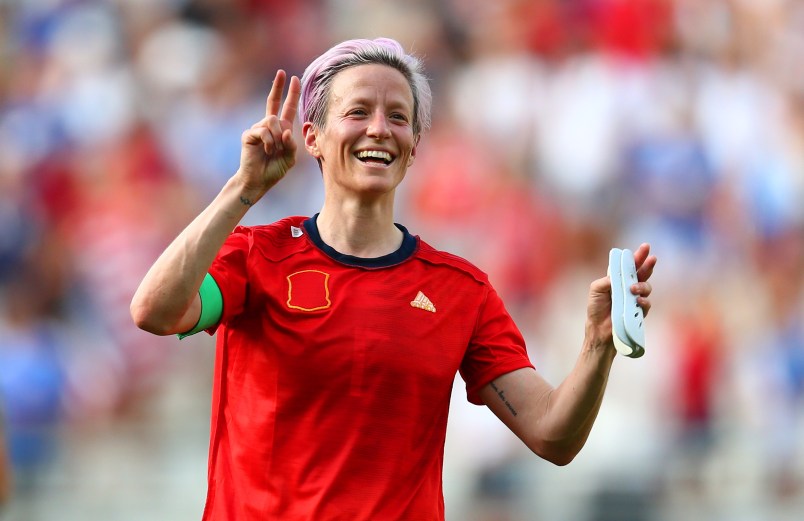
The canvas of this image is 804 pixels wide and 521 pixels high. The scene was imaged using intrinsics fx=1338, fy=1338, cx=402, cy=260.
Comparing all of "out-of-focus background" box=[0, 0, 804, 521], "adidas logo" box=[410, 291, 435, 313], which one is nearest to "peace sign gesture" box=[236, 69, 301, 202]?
"adidas logo" box=[410, 291, 435, 313]

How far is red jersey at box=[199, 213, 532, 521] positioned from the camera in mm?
3498

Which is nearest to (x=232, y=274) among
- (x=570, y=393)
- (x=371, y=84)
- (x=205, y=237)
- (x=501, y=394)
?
(x=205, y=237)

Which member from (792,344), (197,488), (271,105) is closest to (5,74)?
(197,488)

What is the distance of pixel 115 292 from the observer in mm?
8875

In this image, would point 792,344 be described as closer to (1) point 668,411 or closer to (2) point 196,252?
(1) point 668,411

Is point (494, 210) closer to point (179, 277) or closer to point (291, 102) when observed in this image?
point (291, 102)

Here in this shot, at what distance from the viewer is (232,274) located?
11.6 ft

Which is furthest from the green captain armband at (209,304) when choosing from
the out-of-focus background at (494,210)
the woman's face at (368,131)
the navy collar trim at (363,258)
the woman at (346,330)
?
the out-of-focus background at (494,210)

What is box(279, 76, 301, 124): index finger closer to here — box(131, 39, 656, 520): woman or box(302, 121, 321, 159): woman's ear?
box(131, 39, 656, 520): woman

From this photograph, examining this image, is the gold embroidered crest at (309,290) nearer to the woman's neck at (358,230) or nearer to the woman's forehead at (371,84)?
the woman's neck at (358,230)

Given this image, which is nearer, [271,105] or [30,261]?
[271,105]

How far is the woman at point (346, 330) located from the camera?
11.3 ft

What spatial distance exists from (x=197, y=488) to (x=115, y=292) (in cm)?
184

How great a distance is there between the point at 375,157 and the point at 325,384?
662 mm
